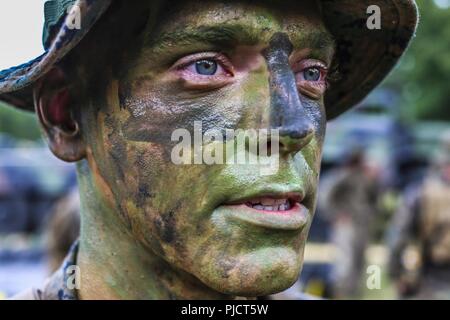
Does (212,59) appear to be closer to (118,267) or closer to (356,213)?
(118,267)

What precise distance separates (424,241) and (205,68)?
5497 millimetres

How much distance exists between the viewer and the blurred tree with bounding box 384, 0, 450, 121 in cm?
2903

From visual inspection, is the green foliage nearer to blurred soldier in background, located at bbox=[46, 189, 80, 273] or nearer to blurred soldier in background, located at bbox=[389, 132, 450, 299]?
blurred soldier in background, located at bbox=[46, 189, 80, 273]

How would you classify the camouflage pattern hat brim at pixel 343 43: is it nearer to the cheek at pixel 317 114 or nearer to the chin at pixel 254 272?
the cheek at pixel 317 114

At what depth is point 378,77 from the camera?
320 centimetres

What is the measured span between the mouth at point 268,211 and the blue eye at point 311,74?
17.6 inches

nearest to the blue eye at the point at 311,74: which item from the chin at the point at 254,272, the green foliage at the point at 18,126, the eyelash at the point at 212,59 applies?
the eyelash at the point at 212,59

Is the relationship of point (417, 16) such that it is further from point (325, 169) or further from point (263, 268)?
point (325, 169)

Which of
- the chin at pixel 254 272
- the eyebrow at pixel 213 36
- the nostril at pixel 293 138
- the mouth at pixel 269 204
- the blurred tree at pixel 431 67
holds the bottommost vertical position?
the chin at pixel 254 272

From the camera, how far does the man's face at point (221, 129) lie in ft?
7.73

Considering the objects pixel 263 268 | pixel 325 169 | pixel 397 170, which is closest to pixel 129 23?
pixel 263 268

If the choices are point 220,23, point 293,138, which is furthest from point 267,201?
point 220,23

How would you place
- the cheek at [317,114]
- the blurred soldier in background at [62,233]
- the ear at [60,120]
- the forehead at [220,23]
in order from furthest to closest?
the blurred soldier in background at [62,233] < the ear at [60,120] < the cheek at [317,114] < the forehead at [220,23]

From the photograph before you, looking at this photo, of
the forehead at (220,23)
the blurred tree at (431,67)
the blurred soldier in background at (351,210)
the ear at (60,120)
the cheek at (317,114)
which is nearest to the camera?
the forehead at (220,23)
